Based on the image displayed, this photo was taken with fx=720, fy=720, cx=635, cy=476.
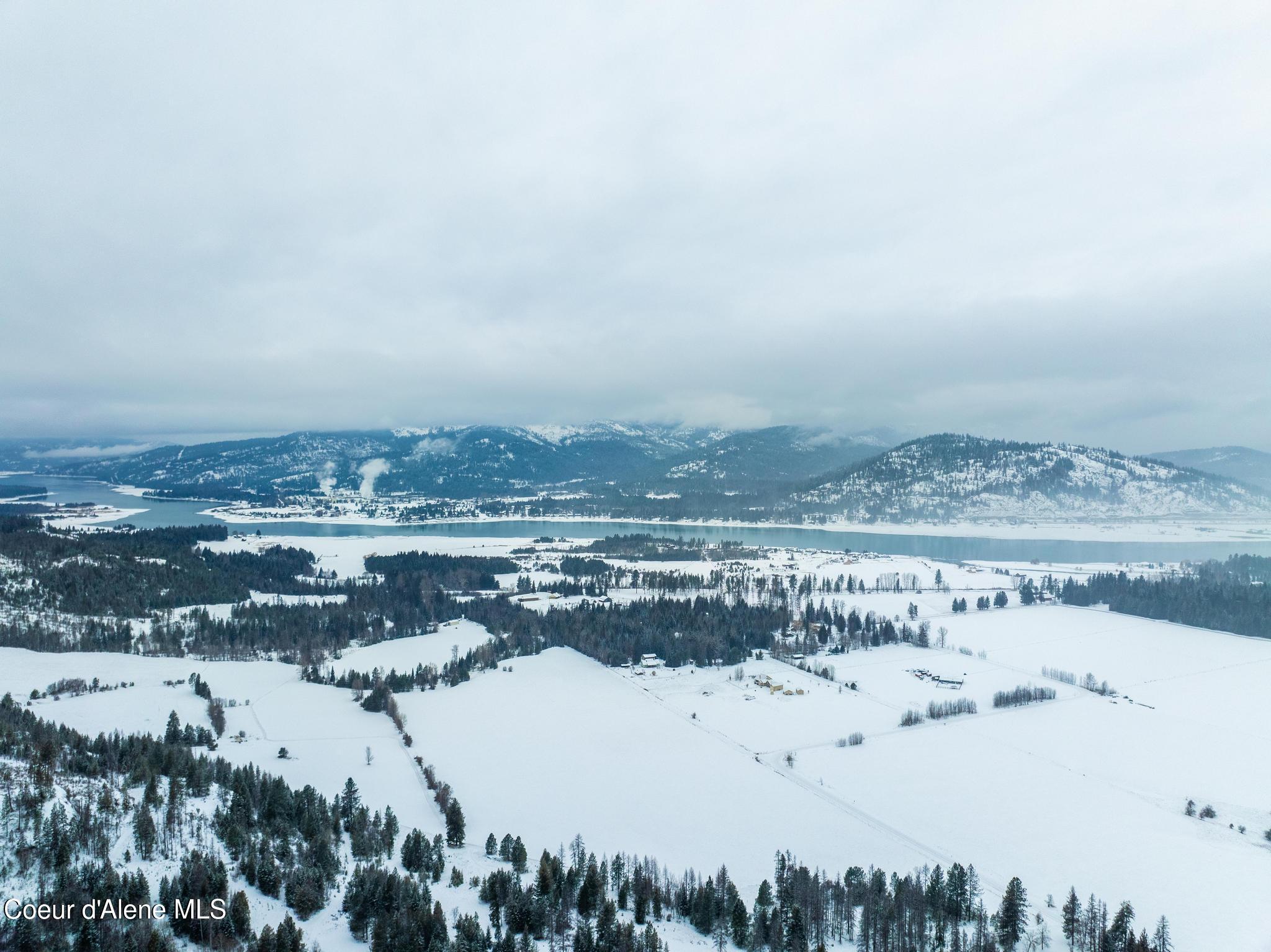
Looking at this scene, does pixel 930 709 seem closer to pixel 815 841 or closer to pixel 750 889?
pixel 815 841

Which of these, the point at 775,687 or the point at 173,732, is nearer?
the point at 173,732

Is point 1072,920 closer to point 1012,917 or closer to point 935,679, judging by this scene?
point 1012,917

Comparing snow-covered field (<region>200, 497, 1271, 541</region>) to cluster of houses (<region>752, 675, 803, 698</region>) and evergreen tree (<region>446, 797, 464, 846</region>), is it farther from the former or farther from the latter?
evergreen tree (<region>446, 797, 464, 846</region>)

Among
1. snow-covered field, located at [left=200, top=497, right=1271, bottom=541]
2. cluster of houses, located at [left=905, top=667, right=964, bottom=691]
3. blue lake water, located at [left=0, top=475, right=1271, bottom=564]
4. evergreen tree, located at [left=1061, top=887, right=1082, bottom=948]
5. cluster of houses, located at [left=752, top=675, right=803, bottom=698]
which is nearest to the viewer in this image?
evergreen tree, located at [left=1061, top=887, right=1082, bottom=948]

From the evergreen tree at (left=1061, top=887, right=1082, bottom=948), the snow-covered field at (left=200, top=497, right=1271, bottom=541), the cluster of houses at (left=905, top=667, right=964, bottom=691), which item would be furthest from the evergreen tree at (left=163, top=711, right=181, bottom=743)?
the snow-covered field at (left=200, top=497, right=1271, bottom=541)

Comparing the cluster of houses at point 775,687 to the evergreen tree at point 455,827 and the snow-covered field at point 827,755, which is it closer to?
the snow-covered field at point 827,755

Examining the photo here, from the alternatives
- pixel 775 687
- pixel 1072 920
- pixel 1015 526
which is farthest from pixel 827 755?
pixel 1015 526

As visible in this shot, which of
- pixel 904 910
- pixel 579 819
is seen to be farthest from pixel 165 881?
pixel 904 910
